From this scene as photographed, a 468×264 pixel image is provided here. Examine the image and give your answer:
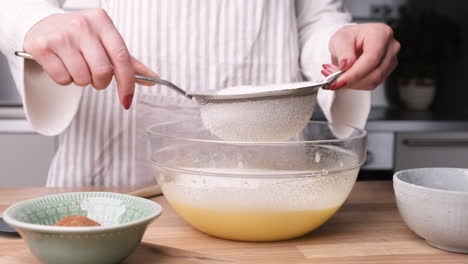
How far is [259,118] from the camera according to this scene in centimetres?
78

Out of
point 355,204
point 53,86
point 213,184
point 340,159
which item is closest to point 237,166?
point 213,184

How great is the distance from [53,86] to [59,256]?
50 cm

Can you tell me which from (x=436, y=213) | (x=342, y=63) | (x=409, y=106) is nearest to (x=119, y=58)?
(x=342, y=63)

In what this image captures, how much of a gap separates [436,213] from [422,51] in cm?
194

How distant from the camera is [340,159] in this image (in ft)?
2.43

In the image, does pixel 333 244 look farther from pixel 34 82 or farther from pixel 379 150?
pixel 379 150

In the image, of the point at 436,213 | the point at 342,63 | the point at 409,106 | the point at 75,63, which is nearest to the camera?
the point at 436,213

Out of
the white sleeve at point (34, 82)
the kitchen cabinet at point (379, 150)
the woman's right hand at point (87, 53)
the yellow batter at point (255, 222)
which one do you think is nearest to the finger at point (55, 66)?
the woman's right hand at point (87, 53)

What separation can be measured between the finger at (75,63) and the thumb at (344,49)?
1.23ft

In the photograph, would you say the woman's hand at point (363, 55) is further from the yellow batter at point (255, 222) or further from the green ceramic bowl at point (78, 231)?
the green ceramic bowl at point (78, 231)

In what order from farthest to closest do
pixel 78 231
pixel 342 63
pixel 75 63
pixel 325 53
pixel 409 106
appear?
pixel 409 106 → pixel 325 53 → pixel 342 63 → pixel 75 63 → pixel 78 231

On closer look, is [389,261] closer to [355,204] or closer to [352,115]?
[355,204]

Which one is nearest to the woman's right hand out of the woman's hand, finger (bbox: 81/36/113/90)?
finger (bbox: 81/36/113/90)

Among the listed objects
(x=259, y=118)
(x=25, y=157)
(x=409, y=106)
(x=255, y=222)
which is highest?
(x=259, y=118)
